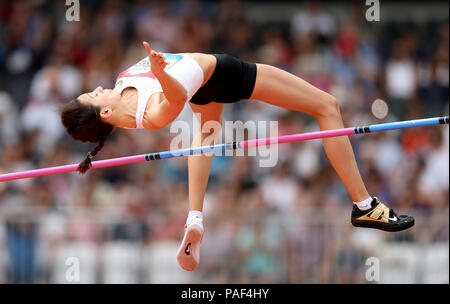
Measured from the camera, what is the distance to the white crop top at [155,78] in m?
5.40

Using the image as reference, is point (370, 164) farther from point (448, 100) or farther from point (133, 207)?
point (133, 207)

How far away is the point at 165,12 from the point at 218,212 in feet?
14.1

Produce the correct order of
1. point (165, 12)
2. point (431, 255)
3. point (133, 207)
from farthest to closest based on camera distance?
point (165, 12), point (133, 207), point (431, 255)

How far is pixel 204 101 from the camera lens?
236 inches

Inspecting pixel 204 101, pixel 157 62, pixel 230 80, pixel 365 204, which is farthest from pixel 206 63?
pixel 365 204

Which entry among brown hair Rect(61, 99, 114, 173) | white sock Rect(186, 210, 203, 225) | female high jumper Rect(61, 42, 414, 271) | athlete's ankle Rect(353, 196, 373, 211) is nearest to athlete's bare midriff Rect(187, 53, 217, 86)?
female high jumper Rect(61, 42, 414, 271)

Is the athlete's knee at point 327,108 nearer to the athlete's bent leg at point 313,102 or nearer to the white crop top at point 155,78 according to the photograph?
the athlete's bent leg at point 313,102

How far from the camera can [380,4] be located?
495 inches

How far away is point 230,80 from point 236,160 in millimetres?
4155

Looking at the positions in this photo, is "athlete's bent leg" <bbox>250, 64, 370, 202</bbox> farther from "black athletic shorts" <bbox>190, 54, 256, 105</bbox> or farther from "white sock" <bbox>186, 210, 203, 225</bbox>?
"white sock" <bbox>186, 210, 203, 225</bbox>

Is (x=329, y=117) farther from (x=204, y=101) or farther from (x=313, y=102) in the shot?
(x=204, y=101)

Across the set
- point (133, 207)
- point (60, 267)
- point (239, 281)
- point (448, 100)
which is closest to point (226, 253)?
point (239, 281)

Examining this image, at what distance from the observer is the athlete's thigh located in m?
5.85

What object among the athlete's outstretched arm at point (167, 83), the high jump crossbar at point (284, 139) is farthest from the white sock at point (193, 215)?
the athlete's outstretched arm at point (167, 83)
